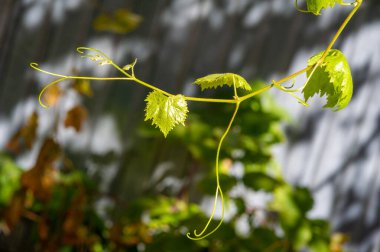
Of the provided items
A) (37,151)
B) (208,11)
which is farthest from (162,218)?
(208,11)

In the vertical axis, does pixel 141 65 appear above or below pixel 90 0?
below

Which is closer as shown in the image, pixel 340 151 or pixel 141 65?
pixel 141 65

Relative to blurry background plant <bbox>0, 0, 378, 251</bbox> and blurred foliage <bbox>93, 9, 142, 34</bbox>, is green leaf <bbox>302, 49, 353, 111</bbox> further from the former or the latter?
blurred foliage <bbox>93, 9, 142, 34</bbox>

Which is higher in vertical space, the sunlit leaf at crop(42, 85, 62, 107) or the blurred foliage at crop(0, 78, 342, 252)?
the sunlit leaf at crop(42, 85, 62, 107)

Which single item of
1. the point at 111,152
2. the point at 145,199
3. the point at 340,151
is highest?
the point at 340,151

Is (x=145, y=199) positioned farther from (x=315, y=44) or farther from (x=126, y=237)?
(x=315, y=44)

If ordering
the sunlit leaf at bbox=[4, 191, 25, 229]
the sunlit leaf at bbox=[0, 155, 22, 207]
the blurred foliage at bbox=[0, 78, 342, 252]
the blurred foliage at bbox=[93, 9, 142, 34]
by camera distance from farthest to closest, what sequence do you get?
the blurred foliage at bbox=[93, 9, 142, 34]
the sunlit leaf at bbox=[0, 155, 22, 207]
the sunlit leaf at bbox=[4, 191, 25, 229]
the blurred foliage at bbox=[0, 78, 342, 252]

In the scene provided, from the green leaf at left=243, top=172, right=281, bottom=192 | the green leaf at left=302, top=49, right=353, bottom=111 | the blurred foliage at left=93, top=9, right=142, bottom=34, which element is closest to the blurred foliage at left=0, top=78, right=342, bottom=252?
the green leaf at left=243, top=172, right=281, bottom=192
